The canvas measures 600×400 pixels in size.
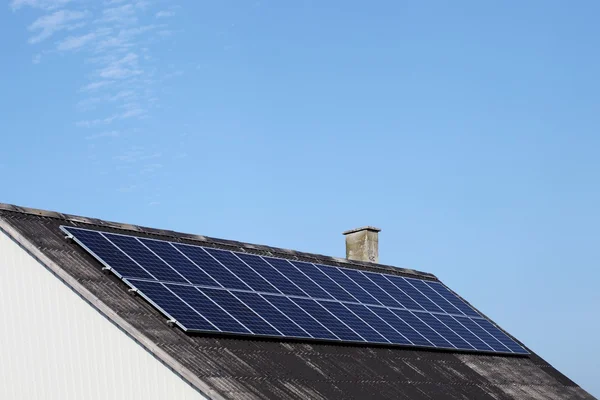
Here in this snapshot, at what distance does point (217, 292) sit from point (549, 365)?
1565cm

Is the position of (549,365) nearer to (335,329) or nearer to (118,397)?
(335,329)

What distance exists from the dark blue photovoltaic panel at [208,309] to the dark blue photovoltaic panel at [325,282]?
6.27 metres

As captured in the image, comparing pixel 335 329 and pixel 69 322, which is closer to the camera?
pixel 69 322

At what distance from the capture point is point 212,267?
2858 centimetres

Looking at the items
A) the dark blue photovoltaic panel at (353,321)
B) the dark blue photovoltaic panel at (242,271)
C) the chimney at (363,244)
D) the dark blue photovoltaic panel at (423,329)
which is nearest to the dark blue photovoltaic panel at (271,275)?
the dark blue photovoltaic panel at (242,271)

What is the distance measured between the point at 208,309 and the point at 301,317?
3608 mm

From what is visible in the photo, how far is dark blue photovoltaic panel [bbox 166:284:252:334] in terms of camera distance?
25.3 meters

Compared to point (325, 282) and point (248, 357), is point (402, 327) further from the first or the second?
point (248, 357)

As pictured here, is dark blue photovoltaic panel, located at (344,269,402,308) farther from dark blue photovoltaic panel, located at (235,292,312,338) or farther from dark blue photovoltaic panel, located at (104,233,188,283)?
dark blue photovoltaic panel, located at (104,233,188,283)

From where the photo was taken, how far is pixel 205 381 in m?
21.9

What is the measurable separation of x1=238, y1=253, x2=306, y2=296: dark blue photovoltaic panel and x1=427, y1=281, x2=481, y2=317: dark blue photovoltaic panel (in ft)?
30.5

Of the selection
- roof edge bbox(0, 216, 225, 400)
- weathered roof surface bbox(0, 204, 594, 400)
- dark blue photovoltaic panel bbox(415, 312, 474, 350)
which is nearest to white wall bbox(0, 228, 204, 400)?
roof edge bbox(0, 216, 225, 400)

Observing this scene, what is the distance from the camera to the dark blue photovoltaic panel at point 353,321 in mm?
29656

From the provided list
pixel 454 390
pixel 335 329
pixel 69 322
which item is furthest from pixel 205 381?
pixel 454 390
